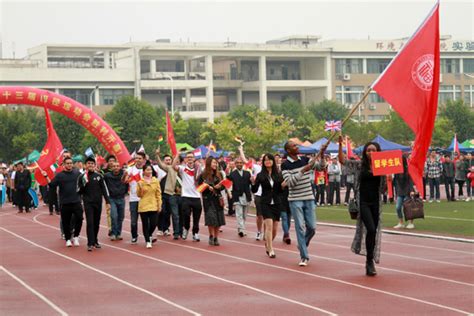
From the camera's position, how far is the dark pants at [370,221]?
14430 millimetres

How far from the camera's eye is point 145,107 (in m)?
82.9

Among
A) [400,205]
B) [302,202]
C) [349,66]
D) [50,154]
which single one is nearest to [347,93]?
[349,66]

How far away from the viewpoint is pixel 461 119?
84.8 metres

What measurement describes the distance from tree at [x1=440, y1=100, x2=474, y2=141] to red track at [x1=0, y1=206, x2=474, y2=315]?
64.7 metres

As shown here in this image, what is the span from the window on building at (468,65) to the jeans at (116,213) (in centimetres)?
10381

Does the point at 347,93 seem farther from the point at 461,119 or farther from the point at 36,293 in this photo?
the point at 36,293

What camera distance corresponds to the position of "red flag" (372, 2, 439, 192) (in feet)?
49.5

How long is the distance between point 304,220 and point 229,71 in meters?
105

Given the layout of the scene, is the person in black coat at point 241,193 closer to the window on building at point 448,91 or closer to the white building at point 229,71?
the white building at point 229,71

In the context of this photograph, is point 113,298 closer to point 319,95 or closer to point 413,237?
point 413,237

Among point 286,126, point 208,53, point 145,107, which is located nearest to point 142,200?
point 286,126

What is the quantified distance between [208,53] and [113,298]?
10107 cm

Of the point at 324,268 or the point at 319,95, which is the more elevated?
the point at 319,95

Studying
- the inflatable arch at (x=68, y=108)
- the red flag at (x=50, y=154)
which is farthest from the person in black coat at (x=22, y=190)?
the red flag at (x=50, y=154)
